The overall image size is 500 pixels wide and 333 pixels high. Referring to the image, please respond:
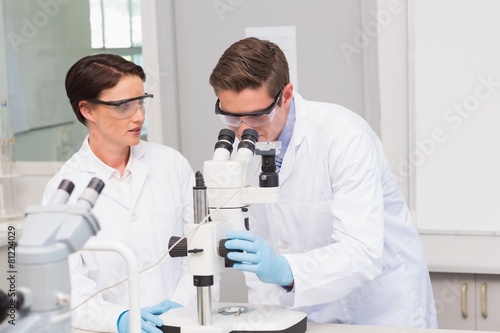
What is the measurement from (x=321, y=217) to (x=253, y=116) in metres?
0.38

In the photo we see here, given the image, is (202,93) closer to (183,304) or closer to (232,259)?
(183,304)

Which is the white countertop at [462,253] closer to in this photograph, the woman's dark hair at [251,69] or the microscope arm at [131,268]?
the woman's dark hair at [251,69]

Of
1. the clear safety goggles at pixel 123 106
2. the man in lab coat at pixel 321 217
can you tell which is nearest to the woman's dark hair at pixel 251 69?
the man in lab coat at pixel 321 217

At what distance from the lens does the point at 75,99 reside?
85.7 inches

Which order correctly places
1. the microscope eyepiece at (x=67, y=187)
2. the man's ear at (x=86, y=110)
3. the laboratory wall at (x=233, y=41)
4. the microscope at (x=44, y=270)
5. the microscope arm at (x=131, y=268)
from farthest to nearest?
the laboratory wall at (x=233, y=41), the man's ear at (x=86, y=110), the microscope arm at (x=131, y=268), the microscope eyepiece at (x=67, y=187), the microscope at (x=44, y=270)

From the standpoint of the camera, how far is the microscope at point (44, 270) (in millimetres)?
947

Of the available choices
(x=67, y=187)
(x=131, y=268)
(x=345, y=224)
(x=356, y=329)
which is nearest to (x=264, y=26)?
(x=345, y=224)

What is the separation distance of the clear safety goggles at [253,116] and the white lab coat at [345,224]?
0.67 ft

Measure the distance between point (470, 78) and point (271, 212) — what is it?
127cm

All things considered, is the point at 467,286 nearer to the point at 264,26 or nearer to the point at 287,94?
the point at 287,94

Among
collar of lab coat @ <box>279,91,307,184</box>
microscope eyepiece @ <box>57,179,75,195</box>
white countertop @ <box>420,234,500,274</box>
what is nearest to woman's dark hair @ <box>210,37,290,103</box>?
collar of lab coat @ <box>279,91,307,184</box>

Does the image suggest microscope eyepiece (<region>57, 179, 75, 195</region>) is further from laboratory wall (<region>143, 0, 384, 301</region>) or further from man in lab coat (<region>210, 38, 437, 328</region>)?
laboratory wall (<region>143, 0, 384, 301</region>)

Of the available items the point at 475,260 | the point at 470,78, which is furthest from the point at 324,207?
the point at 470,78

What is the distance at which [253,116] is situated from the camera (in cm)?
185
